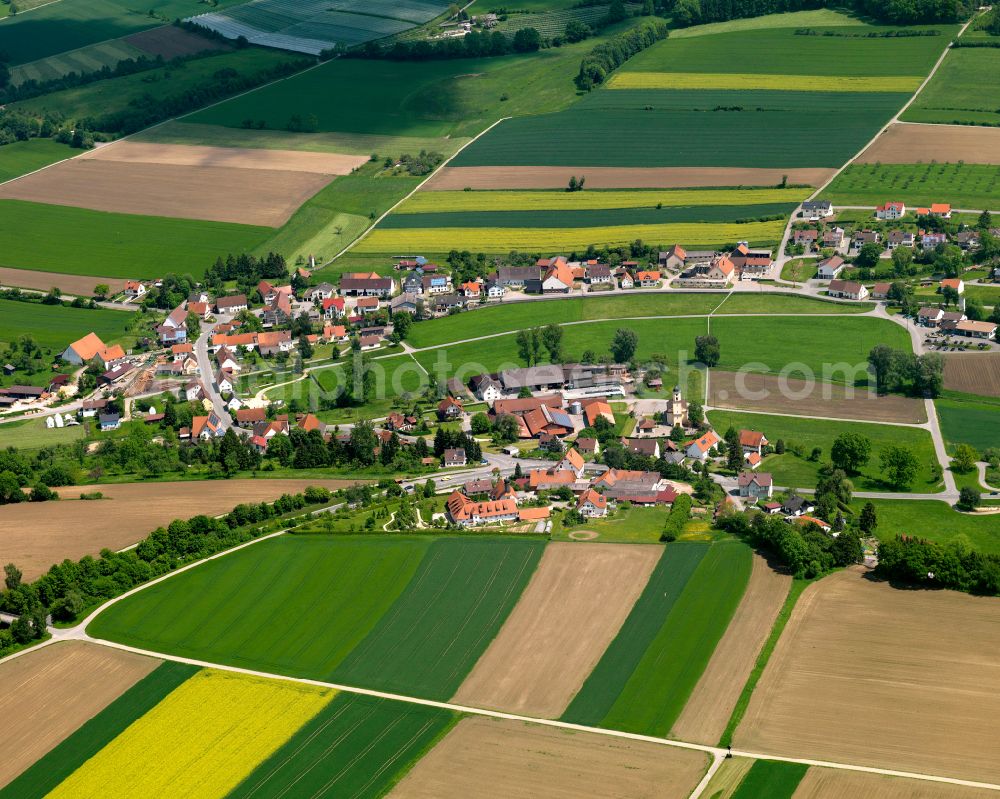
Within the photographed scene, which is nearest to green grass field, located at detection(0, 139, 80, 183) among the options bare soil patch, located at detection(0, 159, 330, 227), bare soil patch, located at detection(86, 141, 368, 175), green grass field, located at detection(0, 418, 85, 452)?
bare soil patch, located at detection(0, 159, 330, 227)

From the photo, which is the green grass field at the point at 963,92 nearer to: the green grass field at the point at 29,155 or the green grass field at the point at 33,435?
the green grass field at the point at 33,435

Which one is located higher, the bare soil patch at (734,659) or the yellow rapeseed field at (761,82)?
the yellow rapeseed field at (761,82)

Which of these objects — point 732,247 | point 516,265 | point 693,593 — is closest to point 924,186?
point 732,247

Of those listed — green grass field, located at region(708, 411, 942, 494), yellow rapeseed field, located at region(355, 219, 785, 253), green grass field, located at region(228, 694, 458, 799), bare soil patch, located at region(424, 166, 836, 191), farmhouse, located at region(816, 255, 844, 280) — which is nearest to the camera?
green grass field, located at region(228, 694, 458, 799)

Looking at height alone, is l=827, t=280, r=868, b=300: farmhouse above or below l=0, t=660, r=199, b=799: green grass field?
above

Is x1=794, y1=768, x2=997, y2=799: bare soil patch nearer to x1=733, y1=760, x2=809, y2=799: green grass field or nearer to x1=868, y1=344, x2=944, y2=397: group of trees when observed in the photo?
x1=733, y1=760, x2=809, y2=799: green grass field

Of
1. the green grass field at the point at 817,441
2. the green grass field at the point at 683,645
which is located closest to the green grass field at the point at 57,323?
the green grass field at the point at 817,441

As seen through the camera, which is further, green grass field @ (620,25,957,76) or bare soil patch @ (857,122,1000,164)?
green grass field @ (620,25,957,76)
